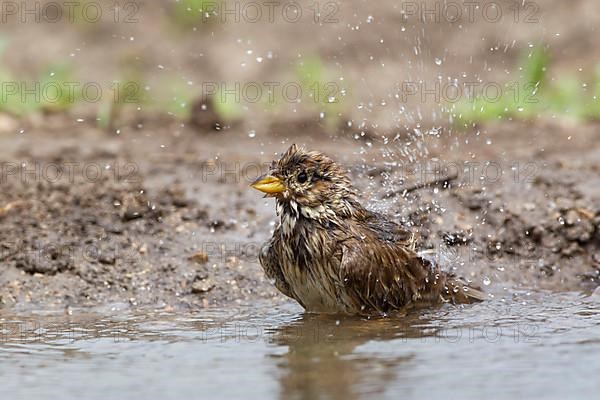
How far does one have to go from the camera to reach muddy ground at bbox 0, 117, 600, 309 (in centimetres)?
656

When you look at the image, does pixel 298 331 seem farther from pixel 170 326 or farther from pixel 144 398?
pixel 144 398

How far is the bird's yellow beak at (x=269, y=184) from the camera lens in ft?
19.7

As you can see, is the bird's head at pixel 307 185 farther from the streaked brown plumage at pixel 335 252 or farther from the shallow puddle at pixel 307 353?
the shallow puddle at pixel 307 353

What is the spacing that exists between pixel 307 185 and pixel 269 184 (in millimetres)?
212

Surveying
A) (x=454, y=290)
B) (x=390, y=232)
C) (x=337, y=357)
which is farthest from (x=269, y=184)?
(x=337, y=357)

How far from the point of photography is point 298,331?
18.5ft

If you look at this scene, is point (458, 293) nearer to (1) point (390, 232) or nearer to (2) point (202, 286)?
(1) point (390, 232)

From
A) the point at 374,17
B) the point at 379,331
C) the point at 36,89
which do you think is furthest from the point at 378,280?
the point at 374,17

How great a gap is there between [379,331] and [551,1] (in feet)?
21.3

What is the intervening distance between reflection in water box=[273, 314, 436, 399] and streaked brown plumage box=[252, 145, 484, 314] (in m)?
0.14

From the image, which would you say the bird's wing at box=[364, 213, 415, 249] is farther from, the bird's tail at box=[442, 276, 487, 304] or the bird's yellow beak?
the bird's yellow beak

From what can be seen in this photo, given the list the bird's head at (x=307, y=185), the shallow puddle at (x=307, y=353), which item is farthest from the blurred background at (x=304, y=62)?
the shallow puddle at (x=307, y=353)

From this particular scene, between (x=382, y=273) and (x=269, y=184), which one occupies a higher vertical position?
(x=269, y=184)

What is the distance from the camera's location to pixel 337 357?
498 centimetres
